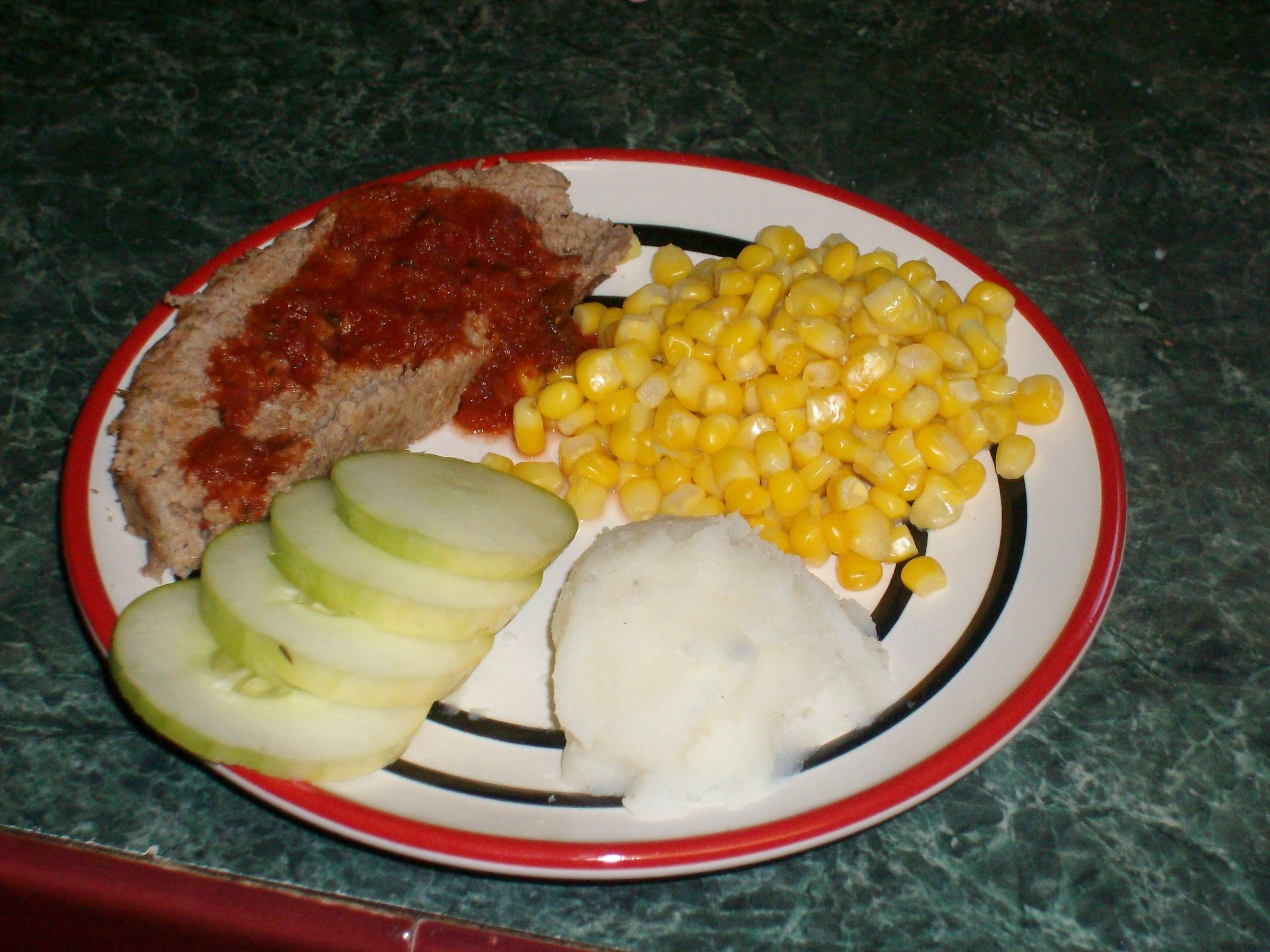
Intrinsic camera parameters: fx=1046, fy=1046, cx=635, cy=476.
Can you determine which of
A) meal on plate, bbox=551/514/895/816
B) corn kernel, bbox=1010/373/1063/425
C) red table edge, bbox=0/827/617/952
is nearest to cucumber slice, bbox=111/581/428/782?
red table edge, bbox=0/827/617/952

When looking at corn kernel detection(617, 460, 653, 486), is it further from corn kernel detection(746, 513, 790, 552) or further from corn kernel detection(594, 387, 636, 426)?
corn kernel detection(746, 513, 790, 552)

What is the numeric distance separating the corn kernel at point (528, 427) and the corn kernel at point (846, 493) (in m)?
1.09

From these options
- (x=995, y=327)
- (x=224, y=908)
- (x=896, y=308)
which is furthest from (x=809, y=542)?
(x=224, y=908)

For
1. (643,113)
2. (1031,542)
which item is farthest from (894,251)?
(643,113)

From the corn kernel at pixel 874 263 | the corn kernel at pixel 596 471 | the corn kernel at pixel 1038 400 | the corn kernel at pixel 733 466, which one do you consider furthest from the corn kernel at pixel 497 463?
the corn kernel at pixel 1038 400

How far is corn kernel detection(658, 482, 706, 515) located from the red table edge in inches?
60.3

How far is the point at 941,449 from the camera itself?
12.0 ft

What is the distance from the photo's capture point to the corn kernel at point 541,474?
378cm

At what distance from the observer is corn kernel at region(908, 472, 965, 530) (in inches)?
140

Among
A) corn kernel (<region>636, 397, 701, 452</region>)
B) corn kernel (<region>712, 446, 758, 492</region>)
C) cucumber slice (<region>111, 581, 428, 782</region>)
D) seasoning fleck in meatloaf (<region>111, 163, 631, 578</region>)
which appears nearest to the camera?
cucumber slice (<region>111, 581, 428, 782</region>)

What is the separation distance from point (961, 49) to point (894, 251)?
8.20 ft

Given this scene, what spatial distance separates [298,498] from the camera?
3.02 m

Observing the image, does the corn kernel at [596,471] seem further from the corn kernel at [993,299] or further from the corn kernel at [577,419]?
the corn kernel at [993,299]

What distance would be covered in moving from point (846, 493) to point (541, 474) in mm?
1087
